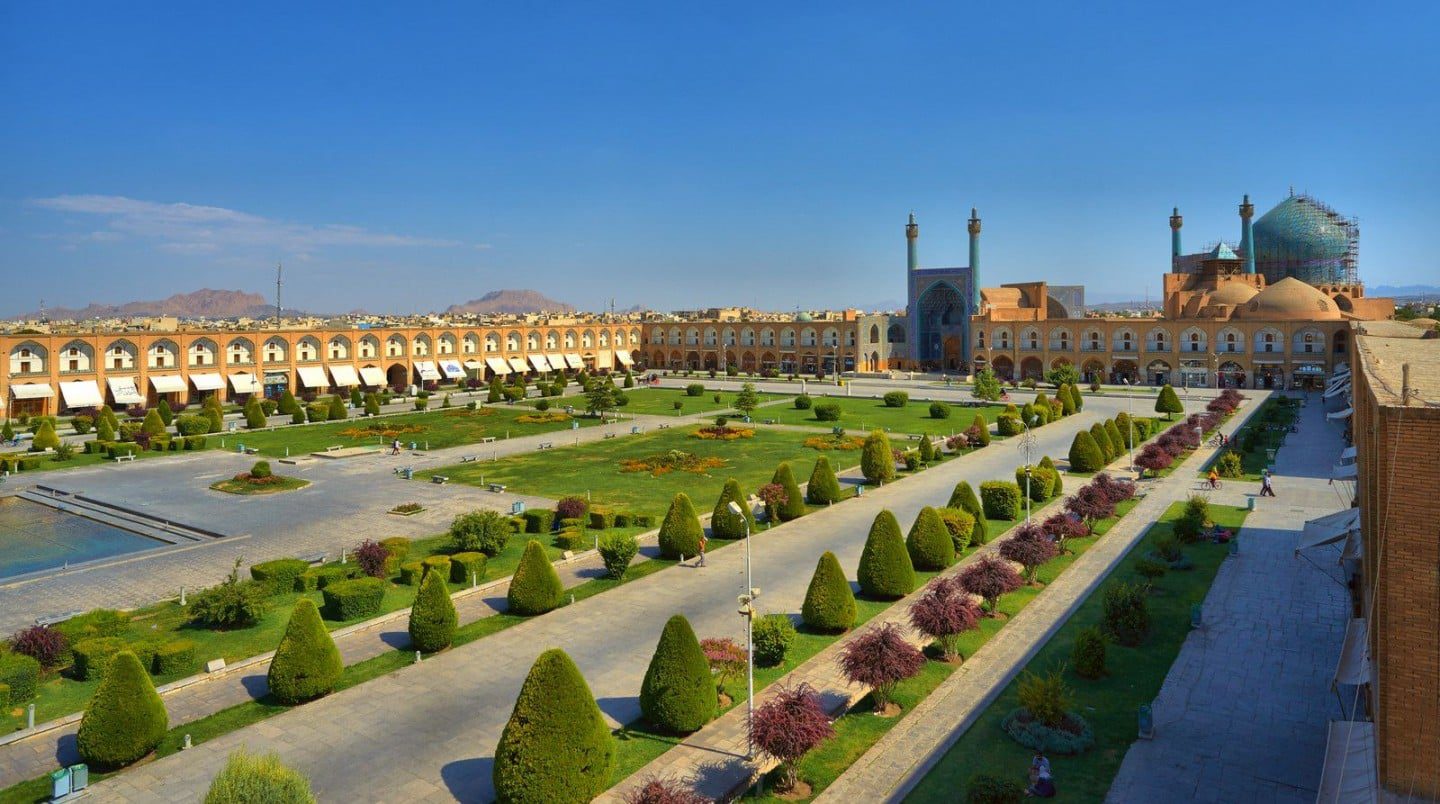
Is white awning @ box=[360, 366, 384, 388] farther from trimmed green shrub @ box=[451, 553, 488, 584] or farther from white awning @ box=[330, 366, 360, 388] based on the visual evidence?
trimmed green shrub @ box=[451, 553, 488, 584]

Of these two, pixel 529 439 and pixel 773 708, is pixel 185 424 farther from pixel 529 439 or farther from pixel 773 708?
pixel 773 708

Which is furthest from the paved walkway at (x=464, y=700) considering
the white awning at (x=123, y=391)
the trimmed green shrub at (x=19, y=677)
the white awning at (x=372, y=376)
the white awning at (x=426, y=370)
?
the white awning at (x=426, y=370)

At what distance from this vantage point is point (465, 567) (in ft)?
65.4

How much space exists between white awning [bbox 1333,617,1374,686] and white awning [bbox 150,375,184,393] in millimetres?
61927

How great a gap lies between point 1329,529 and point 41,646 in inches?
902

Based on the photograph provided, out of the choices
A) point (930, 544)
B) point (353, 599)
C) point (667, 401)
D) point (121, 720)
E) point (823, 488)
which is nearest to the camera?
point (121, 720)

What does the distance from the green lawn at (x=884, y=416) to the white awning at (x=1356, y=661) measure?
31762mm

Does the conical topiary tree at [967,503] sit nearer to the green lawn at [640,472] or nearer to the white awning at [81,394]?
the green lawn at [640,472]

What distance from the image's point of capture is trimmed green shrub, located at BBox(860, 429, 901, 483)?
30750 mm

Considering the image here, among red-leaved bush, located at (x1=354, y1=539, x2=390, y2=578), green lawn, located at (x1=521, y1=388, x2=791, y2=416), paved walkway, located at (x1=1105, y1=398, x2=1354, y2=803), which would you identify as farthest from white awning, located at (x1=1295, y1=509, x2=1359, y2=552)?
green lawn, located at (x1=521, y1=388, x2=791, y2=416)

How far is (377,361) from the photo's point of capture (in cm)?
6906

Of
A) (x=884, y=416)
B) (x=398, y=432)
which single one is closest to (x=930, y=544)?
(x=884, y=416)

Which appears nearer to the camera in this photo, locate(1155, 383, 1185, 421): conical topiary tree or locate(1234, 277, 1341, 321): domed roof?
locate(1155, 383, 1185, 421): conical topiary tree

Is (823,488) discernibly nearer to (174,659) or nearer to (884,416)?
(174,659)
